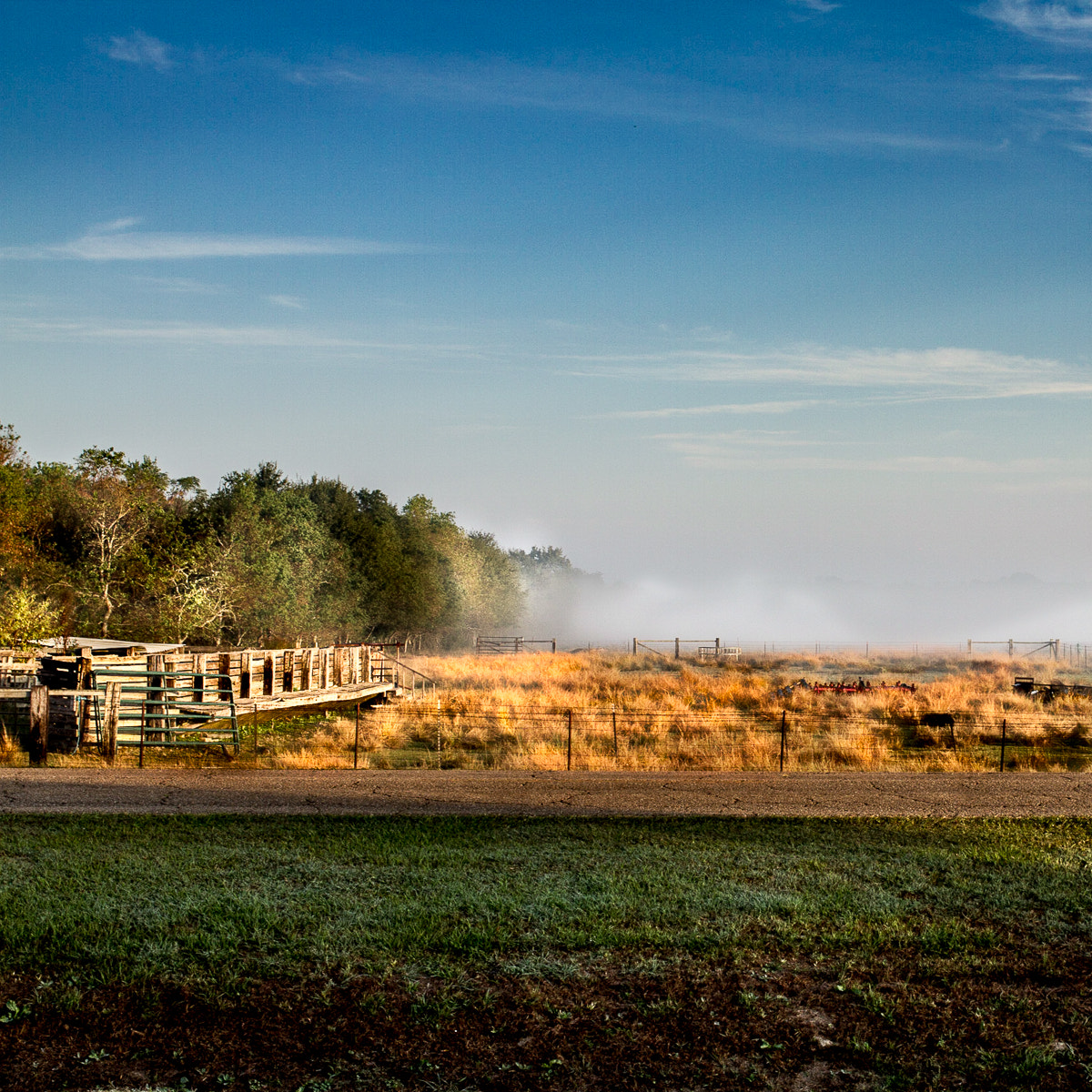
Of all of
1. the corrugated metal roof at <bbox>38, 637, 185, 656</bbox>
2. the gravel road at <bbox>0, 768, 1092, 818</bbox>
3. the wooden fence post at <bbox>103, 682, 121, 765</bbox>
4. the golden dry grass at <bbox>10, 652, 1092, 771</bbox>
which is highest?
the corrugated metal roof at <bbox>38, 637, 185, 656</bbox>

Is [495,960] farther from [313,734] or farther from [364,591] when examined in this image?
[364,591]

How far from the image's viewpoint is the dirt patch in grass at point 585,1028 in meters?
6.47

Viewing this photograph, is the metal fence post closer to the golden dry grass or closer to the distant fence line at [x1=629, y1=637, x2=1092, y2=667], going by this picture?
the golden dry grass

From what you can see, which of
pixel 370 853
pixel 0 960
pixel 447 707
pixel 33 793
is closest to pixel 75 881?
pixel 0 960

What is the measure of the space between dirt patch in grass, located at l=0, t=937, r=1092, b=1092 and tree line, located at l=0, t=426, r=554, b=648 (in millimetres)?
27034

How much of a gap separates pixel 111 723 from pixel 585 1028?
14840mm

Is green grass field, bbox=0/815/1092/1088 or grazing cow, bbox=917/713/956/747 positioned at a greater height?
green grass field, bbox=0/815/1092/1088

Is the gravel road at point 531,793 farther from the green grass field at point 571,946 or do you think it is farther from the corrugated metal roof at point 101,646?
the corrugated metal roof at point 101,646

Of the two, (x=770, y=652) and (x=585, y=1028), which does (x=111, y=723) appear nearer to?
(x=585, y=1028)

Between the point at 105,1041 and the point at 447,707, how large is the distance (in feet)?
76.1

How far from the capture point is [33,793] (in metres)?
15.6

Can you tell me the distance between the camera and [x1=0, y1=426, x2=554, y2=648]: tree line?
148 ft

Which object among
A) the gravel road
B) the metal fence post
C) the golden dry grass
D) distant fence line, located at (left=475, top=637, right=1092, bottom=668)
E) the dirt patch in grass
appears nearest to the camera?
the dirt patch in grass

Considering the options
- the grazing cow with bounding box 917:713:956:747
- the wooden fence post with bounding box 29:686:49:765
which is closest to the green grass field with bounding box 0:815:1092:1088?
the wooden fence post with bounding box 29:686:49:765
